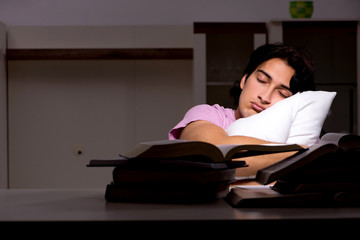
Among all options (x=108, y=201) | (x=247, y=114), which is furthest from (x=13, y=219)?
(x=247, y=114)

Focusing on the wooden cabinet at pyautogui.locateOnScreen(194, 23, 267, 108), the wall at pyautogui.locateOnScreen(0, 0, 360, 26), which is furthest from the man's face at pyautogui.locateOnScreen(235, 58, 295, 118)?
the wall at pyautogui.locateOnScreen(0, 0, 360, 26)

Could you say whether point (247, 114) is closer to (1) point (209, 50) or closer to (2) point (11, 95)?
(1) point (209, 50)

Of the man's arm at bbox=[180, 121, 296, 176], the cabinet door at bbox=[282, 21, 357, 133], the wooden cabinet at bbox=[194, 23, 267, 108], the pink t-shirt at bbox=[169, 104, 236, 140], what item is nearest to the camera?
the man's arm at bbox=[180, 121, 296, 176]

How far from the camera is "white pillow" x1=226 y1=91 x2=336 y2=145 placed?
1568 mm

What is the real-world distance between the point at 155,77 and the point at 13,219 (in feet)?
9.67

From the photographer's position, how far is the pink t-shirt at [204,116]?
178 centimetres

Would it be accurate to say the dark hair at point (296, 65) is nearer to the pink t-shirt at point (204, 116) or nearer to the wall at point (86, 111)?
the pink t-shirt at point (204, 116)

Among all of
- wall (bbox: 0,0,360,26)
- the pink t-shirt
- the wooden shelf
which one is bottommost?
the pink t-shirt

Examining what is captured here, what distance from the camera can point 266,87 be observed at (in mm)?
2004

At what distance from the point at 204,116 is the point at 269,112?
0.29m

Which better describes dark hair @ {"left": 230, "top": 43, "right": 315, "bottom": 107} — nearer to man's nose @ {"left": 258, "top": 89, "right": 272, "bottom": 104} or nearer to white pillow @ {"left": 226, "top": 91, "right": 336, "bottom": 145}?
man's nose @ {"left": 258, "top": 89, "right": 272, "bottom": 104}

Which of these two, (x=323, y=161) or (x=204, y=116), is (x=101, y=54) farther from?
(x=323, y=161)

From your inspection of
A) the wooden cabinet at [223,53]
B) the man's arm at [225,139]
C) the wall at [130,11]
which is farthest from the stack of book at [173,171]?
→ the wall at [130,11]

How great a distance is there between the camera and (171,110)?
11.5 feet
